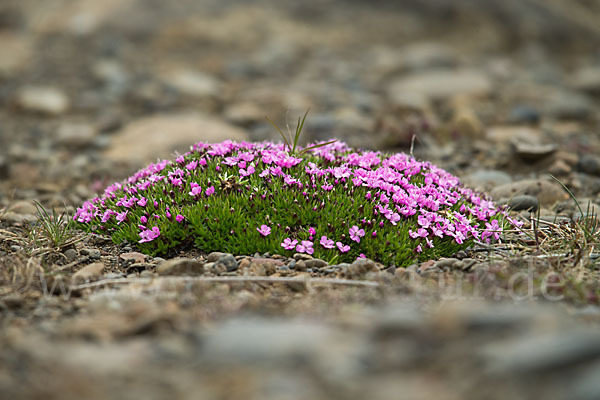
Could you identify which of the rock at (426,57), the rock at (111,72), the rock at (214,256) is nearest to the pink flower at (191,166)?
the rock at (214,256)

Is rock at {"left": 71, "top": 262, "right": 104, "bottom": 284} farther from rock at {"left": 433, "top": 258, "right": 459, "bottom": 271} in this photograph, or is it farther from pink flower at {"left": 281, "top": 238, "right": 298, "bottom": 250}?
rock at {"left": 433, "top": 258, "right": 459, "bottom": 271}

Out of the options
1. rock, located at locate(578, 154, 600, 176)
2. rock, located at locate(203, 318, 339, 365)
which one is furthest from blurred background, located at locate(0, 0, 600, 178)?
rock, located at locate(203, 318, 339, 365)

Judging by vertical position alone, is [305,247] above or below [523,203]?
below

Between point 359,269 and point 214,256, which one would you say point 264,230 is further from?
point 359,269

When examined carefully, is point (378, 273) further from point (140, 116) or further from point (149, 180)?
point (140, 116)

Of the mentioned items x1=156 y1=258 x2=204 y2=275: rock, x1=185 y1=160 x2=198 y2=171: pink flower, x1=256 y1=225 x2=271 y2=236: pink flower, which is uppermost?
x1=185 y1=160 x2=198 y2=171: pink flower

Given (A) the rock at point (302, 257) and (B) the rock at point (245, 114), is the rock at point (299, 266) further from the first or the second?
(B) the rock at point (245, 114)

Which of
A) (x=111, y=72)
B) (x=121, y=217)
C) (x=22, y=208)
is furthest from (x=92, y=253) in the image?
(x=111, y=72)
